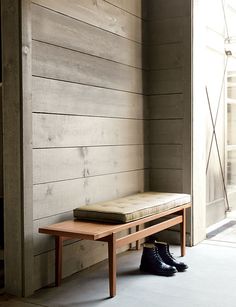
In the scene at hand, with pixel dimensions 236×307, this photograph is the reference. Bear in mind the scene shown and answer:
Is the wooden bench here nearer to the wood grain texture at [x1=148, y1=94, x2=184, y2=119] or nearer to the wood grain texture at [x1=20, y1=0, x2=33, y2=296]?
the wood grain texture at [x1=20, y1=0, x2=33, y2=296]

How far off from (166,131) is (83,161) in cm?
97

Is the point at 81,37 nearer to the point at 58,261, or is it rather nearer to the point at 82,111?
the point at 82,111

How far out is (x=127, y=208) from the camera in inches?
107

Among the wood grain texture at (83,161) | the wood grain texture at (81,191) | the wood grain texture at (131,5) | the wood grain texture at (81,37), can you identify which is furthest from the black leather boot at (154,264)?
the wood grain texture at (131,5)

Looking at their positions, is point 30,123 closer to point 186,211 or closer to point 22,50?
point 22,50

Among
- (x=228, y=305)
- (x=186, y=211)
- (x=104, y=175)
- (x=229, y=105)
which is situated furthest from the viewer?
(x=229, y=105)

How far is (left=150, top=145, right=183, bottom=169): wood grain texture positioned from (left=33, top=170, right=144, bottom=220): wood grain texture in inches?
6.3

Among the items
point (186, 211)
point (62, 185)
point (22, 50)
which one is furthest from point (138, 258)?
point (22, 50)

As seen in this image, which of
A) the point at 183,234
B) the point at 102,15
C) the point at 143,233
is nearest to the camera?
the point at 143,233

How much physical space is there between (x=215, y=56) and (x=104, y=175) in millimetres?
1912

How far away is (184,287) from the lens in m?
2.63

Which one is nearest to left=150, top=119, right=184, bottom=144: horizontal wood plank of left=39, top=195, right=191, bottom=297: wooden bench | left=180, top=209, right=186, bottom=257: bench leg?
left=180, top=209, right=186, bottom=257: bench leg

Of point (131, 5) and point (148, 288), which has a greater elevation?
point (131, 5)

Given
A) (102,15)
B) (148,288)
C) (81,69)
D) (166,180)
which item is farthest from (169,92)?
(148,288)
